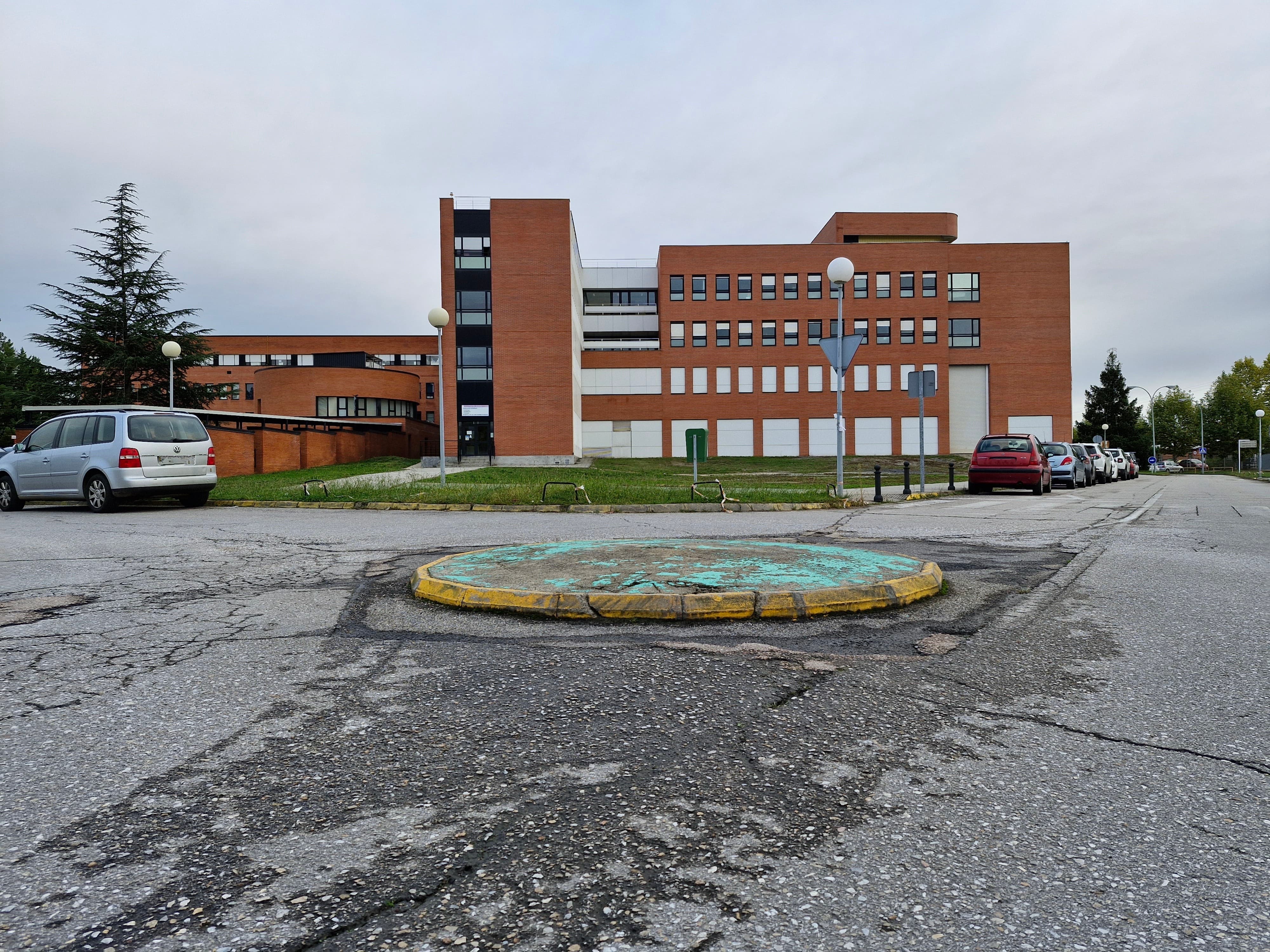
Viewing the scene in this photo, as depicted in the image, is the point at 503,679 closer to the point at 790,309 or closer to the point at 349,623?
the point at 349,623

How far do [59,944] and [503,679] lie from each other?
215 cm

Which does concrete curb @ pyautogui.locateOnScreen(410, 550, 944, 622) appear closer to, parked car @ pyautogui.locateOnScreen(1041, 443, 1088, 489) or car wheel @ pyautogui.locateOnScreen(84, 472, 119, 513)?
car wheel @ pyautogui.locateOnScreen(84, 472, 119, 513)

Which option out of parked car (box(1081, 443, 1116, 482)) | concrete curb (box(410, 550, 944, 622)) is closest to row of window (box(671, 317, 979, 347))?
parked car (box(1081, 443, 1116, 482))

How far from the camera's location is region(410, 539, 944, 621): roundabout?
522 cm

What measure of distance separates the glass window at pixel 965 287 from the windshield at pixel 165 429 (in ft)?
192

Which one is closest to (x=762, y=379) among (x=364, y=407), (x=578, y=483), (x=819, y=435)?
(x=819, y=435)

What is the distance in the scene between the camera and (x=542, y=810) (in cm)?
245

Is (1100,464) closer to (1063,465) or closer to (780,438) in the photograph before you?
(1063,465)

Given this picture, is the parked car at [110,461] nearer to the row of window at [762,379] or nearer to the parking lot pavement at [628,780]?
the parking lot pavement at [628,780]

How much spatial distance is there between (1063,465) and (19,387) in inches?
2969

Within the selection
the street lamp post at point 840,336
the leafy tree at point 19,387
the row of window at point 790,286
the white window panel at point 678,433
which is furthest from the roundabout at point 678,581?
the row of window at point 790,286

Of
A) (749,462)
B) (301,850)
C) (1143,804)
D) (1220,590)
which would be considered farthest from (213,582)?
(749,462)

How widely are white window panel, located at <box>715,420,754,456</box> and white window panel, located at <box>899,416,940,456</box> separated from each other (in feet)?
37.3

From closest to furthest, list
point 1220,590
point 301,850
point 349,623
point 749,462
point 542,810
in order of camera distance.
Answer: point 301,850, point 542,810, point 349,623, point 1220,590, point 749,462
